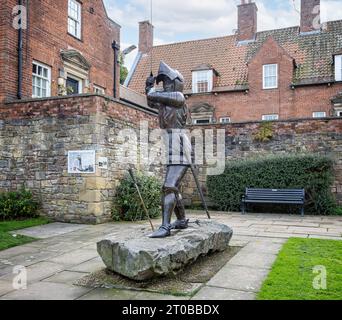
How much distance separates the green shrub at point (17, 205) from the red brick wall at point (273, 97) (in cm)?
1406

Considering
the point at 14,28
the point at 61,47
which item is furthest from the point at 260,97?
the point at 14,28

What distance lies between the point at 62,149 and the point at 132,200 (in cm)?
230

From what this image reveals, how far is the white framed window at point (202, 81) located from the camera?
22547 millimetres

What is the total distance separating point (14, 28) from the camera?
11.7 metres

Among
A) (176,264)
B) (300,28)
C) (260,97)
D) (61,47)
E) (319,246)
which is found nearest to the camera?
(176,264)

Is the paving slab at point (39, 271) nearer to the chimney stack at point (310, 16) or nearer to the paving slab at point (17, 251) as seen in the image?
the paving slab at point (17, 251)

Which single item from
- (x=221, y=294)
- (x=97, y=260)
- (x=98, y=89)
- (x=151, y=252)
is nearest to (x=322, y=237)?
(x=221, y=294)

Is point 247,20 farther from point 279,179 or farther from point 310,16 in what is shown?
point 279,179

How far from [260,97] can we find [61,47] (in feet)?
38.4

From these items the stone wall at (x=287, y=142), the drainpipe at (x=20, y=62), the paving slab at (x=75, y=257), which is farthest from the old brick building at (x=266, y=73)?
the paving slab at (x=75, y=257)

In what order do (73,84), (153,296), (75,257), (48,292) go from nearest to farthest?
(153,296) < (48,292) < (75,257) < (73,84)

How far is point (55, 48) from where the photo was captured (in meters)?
13.6

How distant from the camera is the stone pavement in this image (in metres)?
3.98
